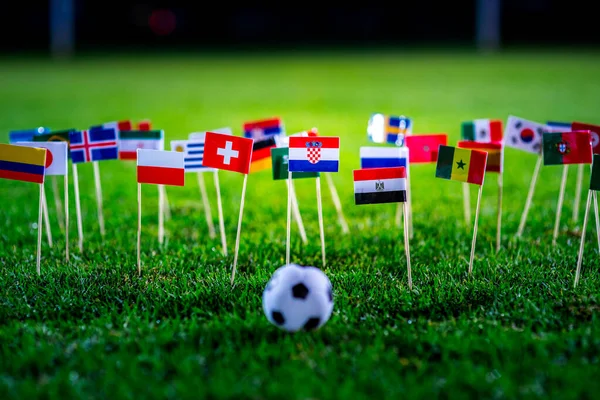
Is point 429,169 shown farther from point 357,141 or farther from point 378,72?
point 378,72

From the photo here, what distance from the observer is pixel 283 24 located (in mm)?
42406

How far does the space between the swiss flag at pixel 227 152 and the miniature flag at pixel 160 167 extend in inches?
8.1

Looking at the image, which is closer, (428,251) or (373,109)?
(428,251)

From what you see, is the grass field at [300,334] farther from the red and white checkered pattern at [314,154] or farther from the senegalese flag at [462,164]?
the red and white checkered pattern at [314,154]

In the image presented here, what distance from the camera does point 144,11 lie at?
146 feet

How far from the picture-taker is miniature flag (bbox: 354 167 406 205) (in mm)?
4719

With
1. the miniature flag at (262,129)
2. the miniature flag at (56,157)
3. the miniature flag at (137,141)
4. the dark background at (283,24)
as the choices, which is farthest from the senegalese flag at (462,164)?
the dark background at (283,24)

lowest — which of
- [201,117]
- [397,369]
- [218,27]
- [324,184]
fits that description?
[397,369]

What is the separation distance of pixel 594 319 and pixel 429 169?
5.61 m

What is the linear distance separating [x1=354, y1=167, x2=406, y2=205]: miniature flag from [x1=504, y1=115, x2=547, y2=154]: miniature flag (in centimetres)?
149

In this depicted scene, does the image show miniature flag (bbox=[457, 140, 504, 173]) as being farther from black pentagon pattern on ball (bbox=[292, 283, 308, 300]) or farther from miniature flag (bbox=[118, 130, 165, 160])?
miniature flag (bbox=[118, 130, 165, 160])

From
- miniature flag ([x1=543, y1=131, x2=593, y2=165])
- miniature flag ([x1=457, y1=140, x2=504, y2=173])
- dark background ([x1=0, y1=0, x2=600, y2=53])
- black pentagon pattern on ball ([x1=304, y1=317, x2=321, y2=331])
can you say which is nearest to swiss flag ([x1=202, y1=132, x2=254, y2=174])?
black pentagon pattern on ball ([x1=304, y1=317, x2=321, y2=331])

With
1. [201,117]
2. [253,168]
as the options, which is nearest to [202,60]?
[201,117]

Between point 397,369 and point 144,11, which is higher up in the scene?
point 144,11
